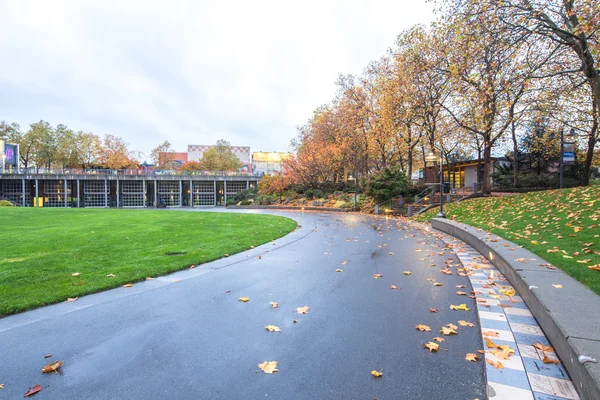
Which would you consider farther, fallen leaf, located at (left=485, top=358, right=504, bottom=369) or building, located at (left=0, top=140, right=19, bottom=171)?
building, located at (left=0, top=140, right=19, bottom=171)

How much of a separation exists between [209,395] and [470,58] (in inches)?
473

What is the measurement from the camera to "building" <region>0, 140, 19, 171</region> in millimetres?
46991

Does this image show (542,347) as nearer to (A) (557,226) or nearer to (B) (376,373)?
(B) (376,373)

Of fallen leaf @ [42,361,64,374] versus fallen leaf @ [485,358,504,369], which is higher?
fallen leaf @ [485,358,504,369]

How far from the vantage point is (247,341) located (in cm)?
340

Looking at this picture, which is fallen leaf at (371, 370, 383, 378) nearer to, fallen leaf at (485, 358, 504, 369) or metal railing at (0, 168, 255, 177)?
fallen leaf at (485, 358, 504, 369)

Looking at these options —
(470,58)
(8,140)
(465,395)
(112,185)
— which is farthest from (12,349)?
(8,140)

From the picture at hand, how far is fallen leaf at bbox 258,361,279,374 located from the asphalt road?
0.16ft

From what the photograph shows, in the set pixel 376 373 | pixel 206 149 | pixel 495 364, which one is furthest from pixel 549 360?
pixel 206 149

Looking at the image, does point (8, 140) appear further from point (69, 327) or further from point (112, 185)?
point (69, 327)

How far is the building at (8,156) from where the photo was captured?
154ft

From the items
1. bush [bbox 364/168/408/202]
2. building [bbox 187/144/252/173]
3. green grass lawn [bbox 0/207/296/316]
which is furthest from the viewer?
building [bbox 187/144/252/173]

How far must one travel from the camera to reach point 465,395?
2.51 m

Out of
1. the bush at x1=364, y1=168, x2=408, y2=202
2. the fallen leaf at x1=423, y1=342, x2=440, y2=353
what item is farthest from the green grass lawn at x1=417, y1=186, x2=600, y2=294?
the bush at x1=364, y1=168, x2=408, y2=202
